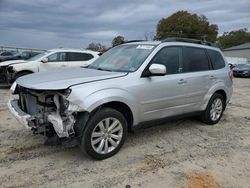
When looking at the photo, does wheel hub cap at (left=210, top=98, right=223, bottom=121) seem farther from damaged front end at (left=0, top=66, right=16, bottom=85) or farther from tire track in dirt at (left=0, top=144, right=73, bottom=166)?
damaged front end at (left=0, top=66, right=16, bottom=85)

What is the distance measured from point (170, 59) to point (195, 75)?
71 centimetres

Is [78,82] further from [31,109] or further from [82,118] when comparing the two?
[31,109]

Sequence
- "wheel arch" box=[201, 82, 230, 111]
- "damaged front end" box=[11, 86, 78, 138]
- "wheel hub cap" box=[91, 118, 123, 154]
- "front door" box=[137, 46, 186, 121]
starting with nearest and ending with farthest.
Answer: "damaged front end" box=[11, 86, 78, 138]
"wheel hub cap" box=[91, 118, 123, 154]
"front door" box=[137, 46, 186, 121]
"wheel arch" box=[201, 82, 230, 111]

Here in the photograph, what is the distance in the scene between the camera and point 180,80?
5.40 m

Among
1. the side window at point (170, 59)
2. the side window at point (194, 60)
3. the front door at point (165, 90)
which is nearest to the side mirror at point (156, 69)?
the front door at point (165, 90)

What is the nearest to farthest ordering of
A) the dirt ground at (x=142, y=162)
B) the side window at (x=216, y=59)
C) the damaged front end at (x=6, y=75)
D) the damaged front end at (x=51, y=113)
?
1. the dirt ground at (x=142, y=162)
2. the damaged front end at (x=51, y=113)
3. the side window at (x=216, y=59)
4. the damaged front end at (x=6, y=75)

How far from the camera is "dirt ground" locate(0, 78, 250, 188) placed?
3801 millimetres

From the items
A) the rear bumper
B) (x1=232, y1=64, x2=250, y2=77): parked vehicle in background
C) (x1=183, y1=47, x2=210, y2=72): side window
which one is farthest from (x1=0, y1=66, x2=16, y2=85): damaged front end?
(x1=232, y1=64, x2=250, y2=77): parked vehicle in background

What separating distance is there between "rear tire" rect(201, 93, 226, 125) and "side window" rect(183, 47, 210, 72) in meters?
0.72

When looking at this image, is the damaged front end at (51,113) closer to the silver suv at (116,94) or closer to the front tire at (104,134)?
the silver suv at (116,94)

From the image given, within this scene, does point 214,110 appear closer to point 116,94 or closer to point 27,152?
point 116,94

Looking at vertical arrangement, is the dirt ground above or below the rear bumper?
below

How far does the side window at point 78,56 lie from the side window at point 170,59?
296 inches

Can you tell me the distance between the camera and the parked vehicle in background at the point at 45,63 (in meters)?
11.4
